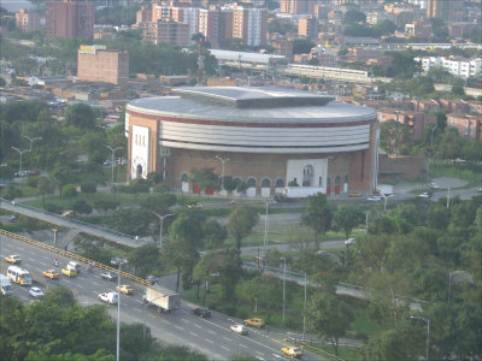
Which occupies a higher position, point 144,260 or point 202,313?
point 144,260

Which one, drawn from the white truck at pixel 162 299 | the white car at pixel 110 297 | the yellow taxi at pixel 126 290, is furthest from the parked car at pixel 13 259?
the white truck at pixel 162 299

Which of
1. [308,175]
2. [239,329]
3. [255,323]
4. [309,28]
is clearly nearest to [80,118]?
[308,175]

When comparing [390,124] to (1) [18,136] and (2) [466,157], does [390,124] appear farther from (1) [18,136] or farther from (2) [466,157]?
(1) [18,136]

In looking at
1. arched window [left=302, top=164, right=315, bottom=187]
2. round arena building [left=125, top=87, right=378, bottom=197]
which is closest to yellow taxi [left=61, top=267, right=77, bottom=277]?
round arena building [left=125, top=87, right=378, bottom=197]

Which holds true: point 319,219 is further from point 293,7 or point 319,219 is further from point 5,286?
point 293,7

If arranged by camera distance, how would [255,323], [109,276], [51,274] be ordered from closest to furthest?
[255,323] → [51,274] → [109,276]

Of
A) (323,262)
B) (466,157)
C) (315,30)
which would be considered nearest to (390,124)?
(466,157)
